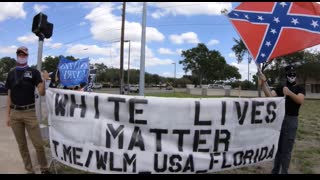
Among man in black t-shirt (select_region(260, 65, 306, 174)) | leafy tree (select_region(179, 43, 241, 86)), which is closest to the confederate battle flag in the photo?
man in black t-shirt (select_region(260, 65, 306, 174))

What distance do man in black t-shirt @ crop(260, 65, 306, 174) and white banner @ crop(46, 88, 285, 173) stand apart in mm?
772

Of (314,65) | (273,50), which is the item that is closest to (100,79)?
(314,65)

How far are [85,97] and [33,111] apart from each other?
991 mm

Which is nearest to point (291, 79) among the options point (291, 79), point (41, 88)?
point (291, 79)

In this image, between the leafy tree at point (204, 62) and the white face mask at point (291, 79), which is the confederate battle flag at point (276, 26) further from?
the leafy tree at point (204, 62)

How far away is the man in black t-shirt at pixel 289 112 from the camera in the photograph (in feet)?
21.5

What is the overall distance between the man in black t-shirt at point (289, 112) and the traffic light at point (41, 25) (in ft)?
14.4

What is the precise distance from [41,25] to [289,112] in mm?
4686

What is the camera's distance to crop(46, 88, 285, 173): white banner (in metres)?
5.78

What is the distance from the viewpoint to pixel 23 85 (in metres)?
6.37

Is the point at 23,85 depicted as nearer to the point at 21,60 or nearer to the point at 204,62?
the point at 21,60

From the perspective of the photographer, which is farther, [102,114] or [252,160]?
[252,160]
